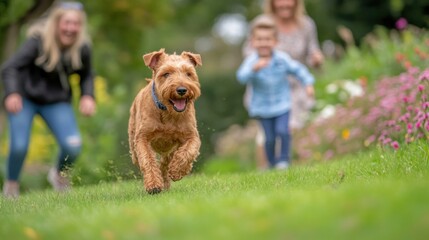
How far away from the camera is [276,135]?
8711 mm

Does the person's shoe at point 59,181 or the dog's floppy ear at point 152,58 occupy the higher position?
the dog's floppy ear at point 152,58

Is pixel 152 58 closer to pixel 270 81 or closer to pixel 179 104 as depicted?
pixel 179 104

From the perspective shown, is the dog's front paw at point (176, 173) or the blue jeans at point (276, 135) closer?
the dog's front paw at point (176, 173)

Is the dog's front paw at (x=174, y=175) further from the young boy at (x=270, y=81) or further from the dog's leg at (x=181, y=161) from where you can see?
the young boy at (x=270, y=81)

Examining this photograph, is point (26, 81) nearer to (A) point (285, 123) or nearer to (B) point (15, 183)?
(B) point (15, 183)

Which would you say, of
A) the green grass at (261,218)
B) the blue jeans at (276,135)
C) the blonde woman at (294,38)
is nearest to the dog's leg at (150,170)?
the green grass at (261,218)

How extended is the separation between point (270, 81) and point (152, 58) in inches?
110

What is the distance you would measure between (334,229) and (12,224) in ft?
6.61

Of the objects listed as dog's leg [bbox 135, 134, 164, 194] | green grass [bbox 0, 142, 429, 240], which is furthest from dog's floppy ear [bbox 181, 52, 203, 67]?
green grass [bbox 0, 142, 429, 240]

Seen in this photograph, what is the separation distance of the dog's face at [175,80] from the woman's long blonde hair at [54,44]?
84.4 inches

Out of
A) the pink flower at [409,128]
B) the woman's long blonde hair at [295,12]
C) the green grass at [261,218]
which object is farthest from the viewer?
the woman's long blonde hair at [295,12]

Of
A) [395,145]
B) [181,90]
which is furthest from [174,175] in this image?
[395,145]

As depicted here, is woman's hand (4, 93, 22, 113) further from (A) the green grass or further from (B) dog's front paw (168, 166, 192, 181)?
(A) the green grass

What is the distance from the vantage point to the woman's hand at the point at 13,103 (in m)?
7.51
